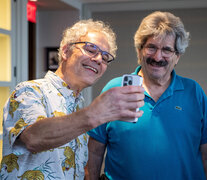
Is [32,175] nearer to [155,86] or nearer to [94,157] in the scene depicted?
[94,157]

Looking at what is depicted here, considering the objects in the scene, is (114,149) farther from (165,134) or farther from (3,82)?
(3,82)

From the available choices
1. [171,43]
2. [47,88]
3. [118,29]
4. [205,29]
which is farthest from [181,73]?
[47,88]

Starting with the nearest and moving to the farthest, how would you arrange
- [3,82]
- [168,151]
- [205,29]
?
1. [168,151]
2. [3,82]
3. [205,29]

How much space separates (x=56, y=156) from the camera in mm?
1204

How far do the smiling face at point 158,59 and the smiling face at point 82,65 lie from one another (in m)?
0.37

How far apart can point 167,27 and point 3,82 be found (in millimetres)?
1980

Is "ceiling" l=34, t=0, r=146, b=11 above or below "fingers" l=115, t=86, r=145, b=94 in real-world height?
above

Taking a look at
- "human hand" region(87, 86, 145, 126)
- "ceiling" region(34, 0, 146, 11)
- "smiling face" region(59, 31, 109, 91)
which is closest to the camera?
"human hand" region(87, 86, 145, 126)

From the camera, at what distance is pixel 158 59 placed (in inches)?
65.5

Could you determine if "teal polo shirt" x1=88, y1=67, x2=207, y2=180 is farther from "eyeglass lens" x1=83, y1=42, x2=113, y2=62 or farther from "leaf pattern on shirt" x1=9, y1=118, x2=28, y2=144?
"leaf pattern on shirt" x1=9, y1=118, x2=28, y2=144

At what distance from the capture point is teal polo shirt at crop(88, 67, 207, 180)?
163 centimetres

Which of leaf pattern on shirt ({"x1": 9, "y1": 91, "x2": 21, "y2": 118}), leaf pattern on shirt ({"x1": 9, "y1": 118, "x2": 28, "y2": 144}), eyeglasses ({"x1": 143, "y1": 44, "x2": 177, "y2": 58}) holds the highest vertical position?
eyeglasses ({"x1": 143, "y1": 44, "x2": 177, "y2": 58})

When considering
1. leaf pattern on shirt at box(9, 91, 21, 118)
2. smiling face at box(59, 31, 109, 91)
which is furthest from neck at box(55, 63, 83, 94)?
leaf pattern on shirt at box(9, 91, 21, 118)

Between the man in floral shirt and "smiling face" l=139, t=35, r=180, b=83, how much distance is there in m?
0.28
